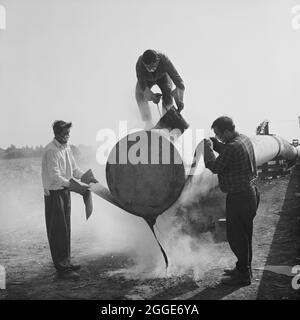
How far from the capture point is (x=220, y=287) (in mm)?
4109

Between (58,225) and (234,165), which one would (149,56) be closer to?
(234,165)

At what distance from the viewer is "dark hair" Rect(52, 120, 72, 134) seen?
15.5ft

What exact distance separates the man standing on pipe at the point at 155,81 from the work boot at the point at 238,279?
227 cm

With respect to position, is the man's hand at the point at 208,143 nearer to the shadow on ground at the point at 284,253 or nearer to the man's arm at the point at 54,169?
the shadow on ground at the point at 284,253

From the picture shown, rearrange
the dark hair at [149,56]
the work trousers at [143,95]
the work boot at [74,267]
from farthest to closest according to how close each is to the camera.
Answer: the work trousers at [143,95] → the dark hair at [149,56] → the work boot at [74,267]

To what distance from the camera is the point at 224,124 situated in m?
4.26

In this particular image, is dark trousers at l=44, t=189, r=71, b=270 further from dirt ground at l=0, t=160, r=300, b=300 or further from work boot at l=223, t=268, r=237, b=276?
work boot at l=223, t=268, r=237, b=276

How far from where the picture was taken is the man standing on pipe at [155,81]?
17.7ft

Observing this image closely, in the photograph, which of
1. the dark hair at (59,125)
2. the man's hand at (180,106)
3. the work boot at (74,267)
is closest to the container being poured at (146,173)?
the dark hair at (59,125)

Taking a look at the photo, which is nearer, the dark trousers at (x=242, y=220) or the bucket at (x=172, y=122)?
the dark trousers at (x=242, y=220)

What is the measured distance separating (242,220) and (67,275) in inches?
88.5

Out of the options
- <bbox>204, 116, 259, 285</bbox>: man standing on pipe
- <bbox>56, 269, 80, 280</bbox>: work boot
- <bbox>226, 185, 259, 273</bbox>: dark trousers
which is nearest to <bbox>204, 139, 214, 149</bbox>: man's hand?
<bbox>204, 116, 259, 285</bbox>: man standing on pipe
